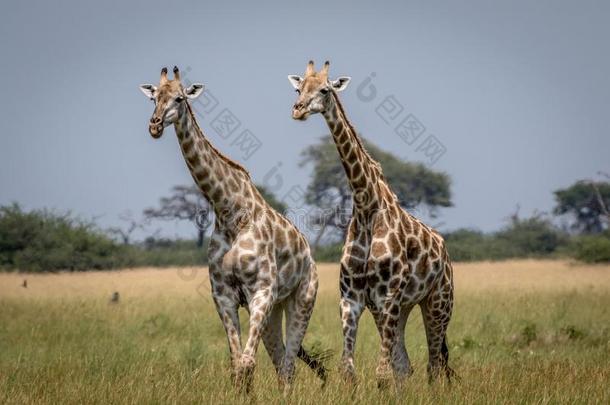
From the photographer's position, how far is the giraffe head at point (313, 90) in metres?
8.86

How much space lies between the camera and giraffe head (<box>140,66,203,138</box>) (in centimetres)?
863

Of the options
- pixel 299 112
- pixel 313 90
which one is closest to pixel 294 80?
pixel 313 90

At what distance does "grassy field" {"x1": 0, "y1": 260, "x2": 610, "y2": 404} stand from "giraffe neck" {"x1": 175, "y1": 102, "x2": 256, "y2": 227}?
5.44 ft

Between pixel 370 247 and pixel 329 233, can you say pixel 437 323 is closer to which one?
pixel 370 247

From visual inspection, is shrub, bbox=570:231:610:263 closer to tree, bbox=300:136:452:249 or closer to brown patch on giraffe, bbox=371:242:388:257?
tree, bbox=300:136:452:249

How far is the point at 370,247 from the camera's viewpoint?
30.4ft

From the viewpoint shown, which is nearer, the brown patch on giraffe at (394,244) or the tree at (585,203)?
the brown patch on giraffe at (394,244)

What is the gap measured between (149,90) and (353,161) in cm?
205

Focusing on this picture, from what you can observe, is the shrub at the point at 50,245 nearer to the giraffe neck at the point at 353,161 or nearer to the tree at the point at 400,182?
the tree at the point at 400,182

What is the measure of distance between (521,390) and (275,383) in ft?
7.92

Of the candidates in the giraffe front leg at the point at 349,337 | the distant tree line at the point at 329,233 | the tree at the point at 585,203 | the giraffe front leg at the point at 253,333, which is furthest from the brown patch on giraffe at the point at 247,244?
the tree at the point at 585,203

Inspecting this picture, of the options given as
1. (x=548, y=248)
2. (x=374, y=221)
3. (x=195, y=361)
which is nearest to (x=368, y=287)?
(x=374, y=221)

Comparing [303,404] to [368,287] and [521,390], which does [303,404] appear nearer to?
[368,287]

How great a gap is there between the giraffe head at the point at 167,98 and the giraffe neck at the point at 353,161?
4.26 feet
